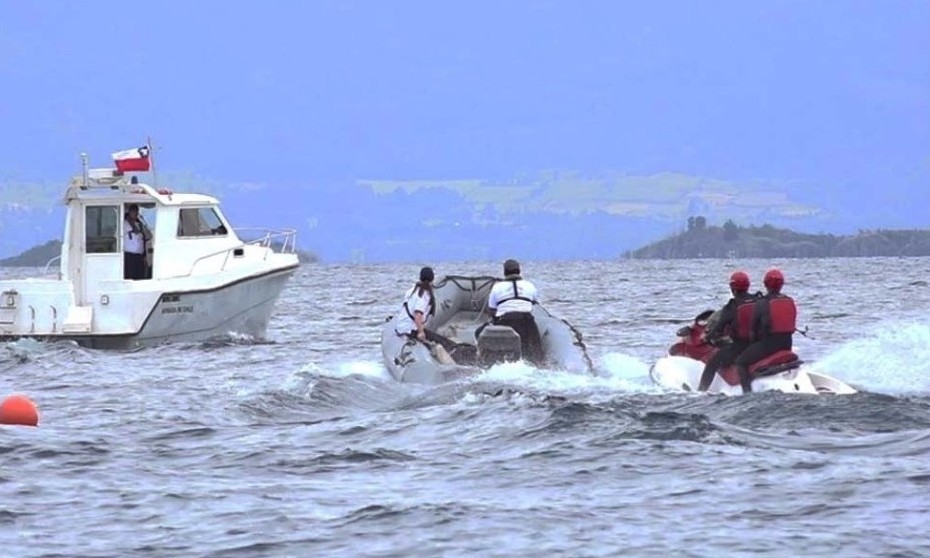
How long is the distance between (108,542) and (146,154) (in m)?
17.4

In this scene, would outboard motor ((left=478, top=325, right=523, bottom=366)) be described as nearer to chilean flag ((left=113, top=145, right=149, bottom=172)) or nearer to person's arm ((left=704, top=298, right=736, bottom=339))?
person's arm ((left=704, top=298, right=736, bottom=339))

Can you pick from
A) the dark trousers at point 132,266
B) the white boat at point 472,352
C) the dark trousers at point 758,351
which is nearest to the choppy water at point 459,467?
the white boat at point 472,352

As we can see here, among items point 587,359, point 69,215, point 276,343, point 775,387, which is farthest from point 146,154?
point 775,387

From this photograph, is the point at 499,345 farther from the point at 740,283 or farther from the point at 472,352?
the point at 740,283

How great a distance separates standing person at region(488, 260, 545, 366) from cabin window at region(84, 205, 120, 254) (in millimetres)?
9007

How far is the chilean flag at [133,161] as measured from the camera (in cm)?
2702

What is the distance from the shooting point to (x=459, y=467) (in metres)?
12.7

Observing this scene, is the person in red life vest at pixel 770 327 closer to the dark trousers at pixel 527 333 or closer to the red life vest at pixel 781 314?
the red life vest at pixel 781 314

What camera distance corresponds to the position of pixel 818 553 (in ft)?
31.9

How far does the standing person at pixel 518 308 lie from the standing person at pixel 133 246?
876cm

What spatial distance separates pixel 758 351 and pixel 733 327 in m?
0.37

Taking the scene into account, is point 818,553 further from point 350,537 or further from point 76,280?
point 76,280

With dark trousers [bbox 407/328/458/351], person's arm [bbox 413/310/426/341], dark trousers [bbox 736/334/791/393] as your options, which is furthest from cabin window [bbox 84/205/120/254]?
dark trousers [bbox 736/334/791/393]

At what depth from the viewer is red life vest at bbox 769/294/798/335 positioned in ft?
54.5
